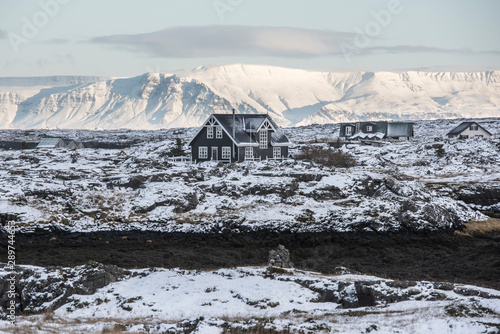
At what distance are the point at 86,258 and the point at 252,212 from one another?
15.0m

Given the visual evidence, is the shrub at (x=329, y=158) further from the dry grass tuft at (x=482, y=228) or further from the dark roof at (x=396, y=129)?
the dark roof at (x=396, y=129)

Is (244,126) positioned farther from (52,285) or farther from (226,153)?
(52,285)

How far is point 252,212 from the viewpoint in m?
42.2

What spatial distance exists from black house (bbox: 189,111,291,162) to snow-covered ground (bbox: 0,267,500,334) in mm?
39743

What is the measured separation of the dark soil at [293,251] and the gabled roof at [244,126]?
2771 centimetres

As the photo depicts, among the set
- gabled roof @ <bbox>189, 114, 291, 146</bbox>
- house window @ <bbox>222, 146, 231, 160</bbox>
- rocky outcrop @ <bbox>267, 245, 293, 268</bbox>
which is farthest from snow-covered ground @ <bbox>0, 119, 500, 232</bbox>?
rocky outcrop @ <bbox>267, 245, 293, 268</bbox>

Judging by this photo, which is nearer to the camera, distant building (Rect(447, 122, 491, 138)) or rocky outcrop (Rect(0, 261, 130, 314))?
rocky outcrop (Rect(0, 261, 130, 314))

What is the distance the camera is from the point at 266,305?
68.1 ft

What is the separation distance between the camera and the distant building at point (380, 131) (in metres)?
119

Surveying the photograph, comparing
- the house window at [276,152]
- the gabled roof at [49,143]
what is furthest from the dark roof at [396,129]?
the gabled roof at [49,143]

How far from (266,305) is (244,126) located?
4766 centimetres

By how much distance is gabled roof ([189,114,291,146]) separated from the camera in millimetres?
64625

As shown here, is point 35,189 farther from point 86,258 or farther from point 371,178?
point 371,178

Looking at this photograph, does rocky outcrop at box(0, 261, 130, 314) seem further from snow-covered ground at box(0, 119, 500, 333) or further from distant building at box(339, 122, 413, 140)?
distant building at box(339, 122, 413, 140)
